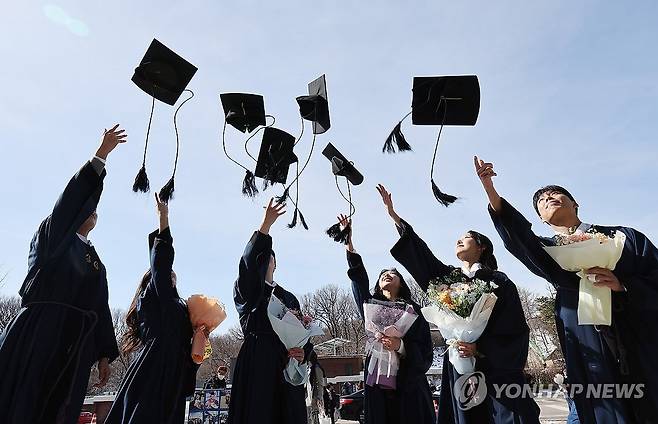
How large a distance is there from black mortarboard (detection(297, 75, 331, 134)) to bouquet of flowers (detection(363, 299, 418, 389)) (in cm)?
224

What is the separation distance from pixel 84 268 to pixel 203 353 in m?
1.31

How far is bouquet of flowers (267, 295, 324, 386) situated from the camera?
16.0ft

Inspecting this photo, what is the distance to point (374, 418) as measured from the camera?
518 cm

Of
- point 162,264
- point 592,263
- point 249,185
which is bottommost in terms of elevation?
point 592,263

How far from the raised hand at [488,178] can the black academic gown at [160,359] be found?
2734 mm

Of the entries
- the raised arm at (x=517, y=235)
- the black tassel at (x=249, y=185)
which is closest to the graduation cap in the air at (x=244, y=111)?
the black tassel at (x=249, y=185)

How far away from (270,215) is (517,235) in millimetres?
2258

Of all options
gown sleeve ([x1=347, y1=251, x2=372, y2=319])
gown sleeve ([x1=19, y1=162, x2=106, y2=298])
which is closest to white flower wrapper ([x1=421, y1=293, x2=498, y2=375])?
Answer: gown sleeve ([x1=347, y1=251, x2=372, y2=319])

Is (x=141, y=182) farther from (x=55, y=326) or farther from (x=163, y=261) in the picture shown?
(x=55, y=326)

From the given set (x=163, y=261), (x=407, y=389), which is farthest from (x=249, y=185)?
(x=407, y=389)

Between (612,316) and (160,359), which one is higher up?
(612,316)

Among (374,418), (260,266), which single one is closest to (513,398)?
(374,418)

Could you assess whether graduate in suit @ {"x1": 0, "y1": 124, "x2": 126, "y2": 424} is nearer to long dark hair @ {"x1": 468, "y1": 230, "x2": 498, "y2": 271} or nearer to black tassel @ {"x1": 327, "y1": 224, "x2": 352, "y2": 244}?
black tassel @ {"x1": 327, "y1": 224, "x2": 352, "y2": 244}

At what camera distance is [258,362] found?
4.81m
